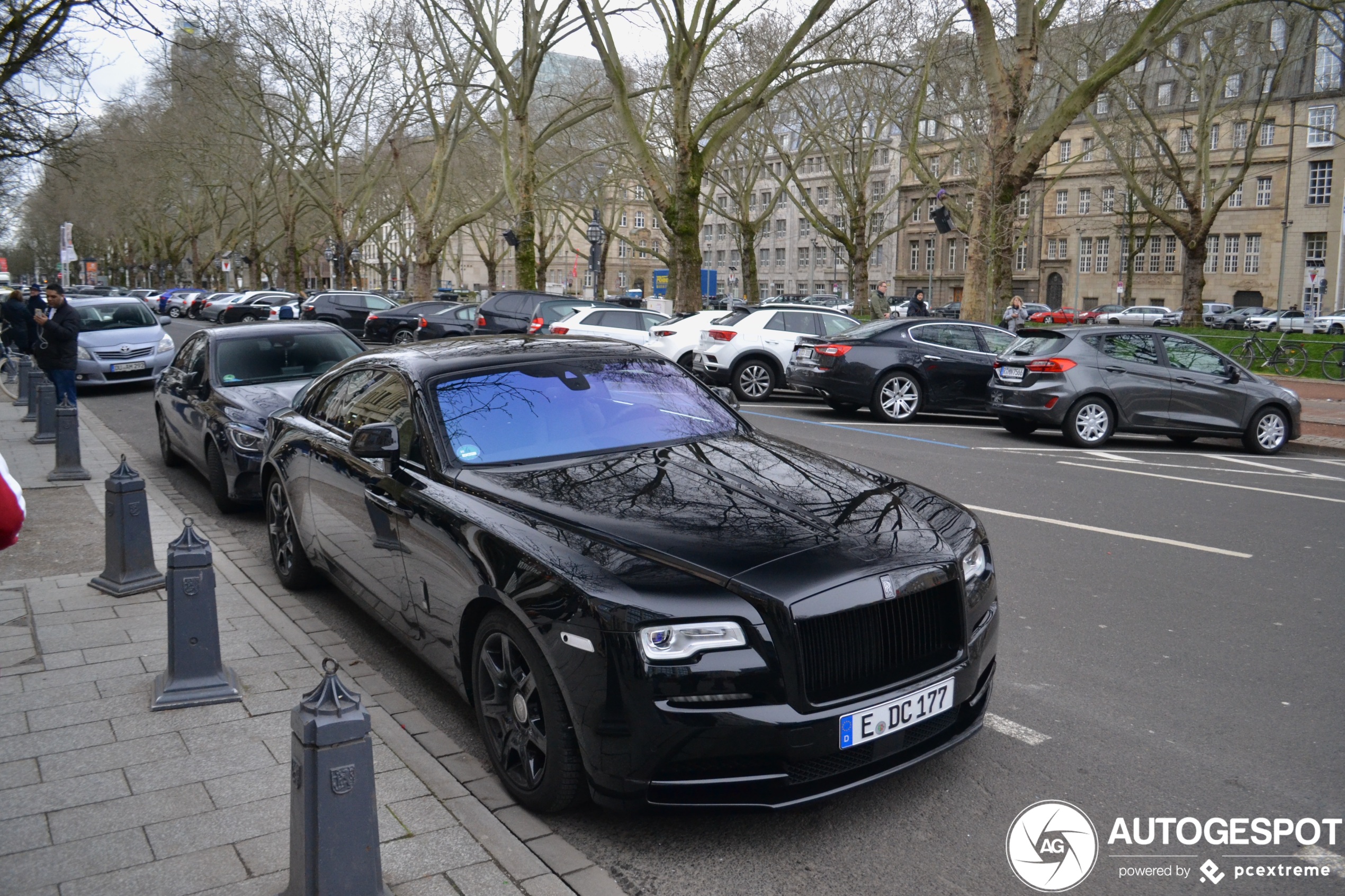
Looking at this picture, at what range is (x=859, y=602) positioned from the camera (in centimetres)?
346

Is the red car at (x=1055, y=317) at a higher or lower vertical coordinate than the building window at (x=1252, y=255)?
lower

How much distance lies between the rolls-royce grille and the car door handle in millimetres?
2004

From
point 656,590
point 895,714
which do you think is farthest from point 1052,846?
point 656,590

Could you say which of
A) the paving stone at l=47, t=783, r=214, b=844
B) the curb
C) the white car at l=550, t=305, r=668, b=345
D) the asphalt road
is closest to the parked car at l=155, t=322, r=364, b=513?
the asphalt road

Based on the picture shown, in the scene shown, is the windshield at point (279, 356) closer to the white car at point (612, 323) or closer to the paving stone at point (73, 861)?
the paving stone at point (73, 861)

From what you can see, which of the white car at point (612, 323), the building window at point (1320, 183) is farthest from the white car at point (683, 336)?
the building window at point (1320, 183)

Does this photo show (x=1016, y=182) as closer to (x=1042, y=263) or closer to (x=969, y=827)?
(x=969, y=827)

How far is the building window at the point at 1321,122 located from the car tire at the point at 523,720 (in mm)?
73293

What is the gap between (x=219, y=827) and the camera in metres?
3.62

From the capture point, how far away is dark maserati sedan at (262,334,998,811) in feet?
11.0

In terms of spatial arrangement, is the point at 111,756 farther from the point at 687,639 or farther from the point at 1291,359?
the point at 1291,359

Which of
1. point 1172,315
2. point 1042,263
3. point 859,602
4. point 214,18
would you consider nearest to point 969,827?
point 859,602

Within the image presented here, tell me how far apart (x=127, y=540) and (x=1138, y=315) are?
2415 inches

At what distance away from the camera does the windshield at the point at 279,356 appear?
32.7 feet
